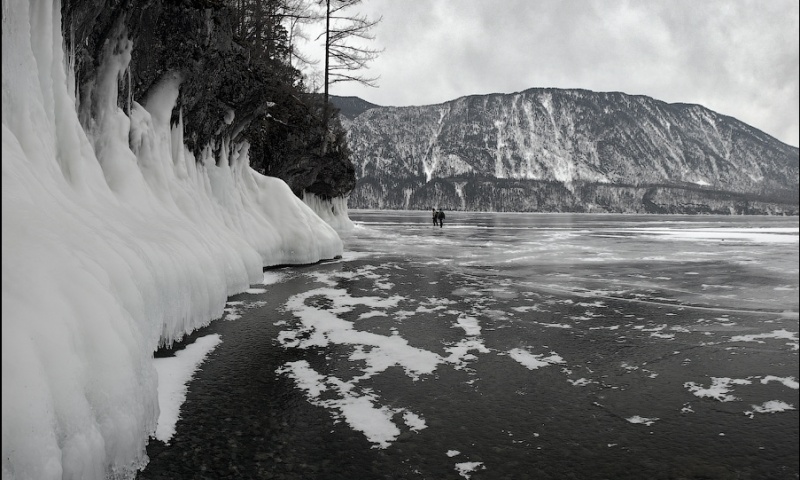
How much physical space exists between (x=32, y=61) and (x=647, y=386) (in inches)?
290

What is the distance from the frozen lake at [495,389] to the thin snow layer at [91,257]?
0.62 meters

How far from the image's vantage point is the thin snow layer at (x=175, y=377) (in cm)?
412

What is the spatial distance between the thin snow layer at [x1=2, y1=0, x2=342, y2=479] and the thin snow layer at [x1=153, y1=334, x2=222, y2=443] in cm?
21

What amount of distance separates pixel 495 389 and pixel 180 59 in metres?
9.46

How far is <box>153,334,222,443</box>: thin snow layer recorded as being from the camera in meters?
4.12

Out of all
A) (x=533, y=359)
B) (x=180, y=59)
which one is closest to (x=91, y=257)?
(x=533, y=359)

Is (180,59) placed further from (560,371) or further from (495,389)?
(560,371)

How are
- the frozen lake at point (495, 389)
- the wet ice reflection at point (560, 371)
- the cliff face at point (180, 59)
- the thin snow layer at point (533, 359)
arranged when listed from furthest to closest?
the cliff face at point (180, 59), the thin snow layer at point (533, 359), the wet ice reflection at point (560, 371), the frozen lake at point (495, 389)

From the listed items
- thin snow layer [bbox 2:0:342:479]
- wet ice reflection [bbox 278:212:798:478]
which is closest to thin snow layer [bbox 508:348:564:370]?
wet ice reflection [bbox 278:212:798:478]

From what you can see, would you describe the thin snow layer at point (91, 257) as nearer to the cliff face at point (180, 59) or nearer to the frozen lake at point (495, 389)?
the cliff face at point (180, 59)

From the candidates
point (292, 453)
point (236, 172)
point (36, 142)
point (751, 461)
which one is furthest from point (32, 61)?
point (236, 172)

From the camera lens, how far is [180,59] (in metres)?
10.7

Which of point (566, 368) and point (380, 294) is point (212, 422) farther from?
point (380, 294)

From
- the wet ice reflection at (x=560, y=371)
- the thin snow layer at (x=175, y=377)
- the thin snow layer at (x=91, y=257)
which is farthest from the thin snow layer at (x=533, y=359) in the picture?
the thin snow layer at (x=91, y=257)
